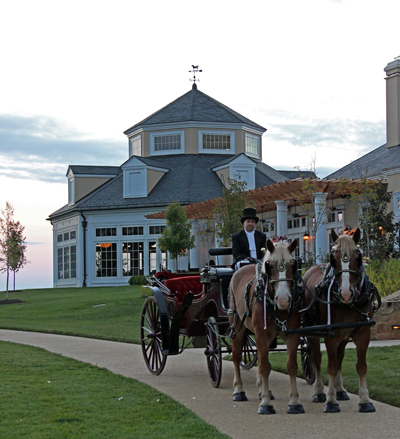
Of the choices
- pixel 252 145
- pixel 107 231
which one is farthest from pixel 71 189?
pixel 252 145

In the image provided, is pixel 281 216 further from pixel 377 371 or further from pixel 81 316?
pixel 377 371

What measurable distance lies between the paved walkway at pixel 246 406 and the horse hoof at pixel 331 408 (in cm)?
5

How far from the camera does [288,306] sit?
22.2 feet

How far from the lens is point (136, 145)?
1860 inches

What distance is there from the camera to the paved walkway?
618 centimetres

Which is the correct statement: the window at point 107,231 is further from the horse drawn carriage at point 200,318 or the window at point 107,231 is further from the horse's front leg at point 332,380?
the horse's front leg at point 332,380

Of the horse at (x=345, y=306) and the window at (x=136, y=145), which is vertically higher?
the window at (x=136, y=145)

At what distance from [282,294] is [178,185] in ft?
117

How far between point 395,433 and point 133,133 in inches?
1671

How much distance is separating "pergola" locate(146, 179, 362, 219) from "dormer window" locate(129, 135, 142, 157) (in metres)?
12.3

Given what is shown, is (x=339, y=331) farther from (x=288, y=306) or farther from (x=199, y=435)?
(x=199, y=435)

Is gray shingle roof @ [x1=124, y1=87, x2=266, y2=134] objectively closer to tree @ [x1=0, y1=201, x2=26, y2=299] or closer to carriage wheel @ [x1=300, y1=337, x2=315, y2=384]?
tree @ [x1=0, y1=201, x2=26, y2=299]

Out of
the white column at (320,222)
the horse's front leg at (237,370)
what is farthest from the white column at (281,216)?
the horse's front leg at (237,370)

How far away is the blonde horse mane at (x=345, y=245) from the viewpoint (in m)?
6.73
